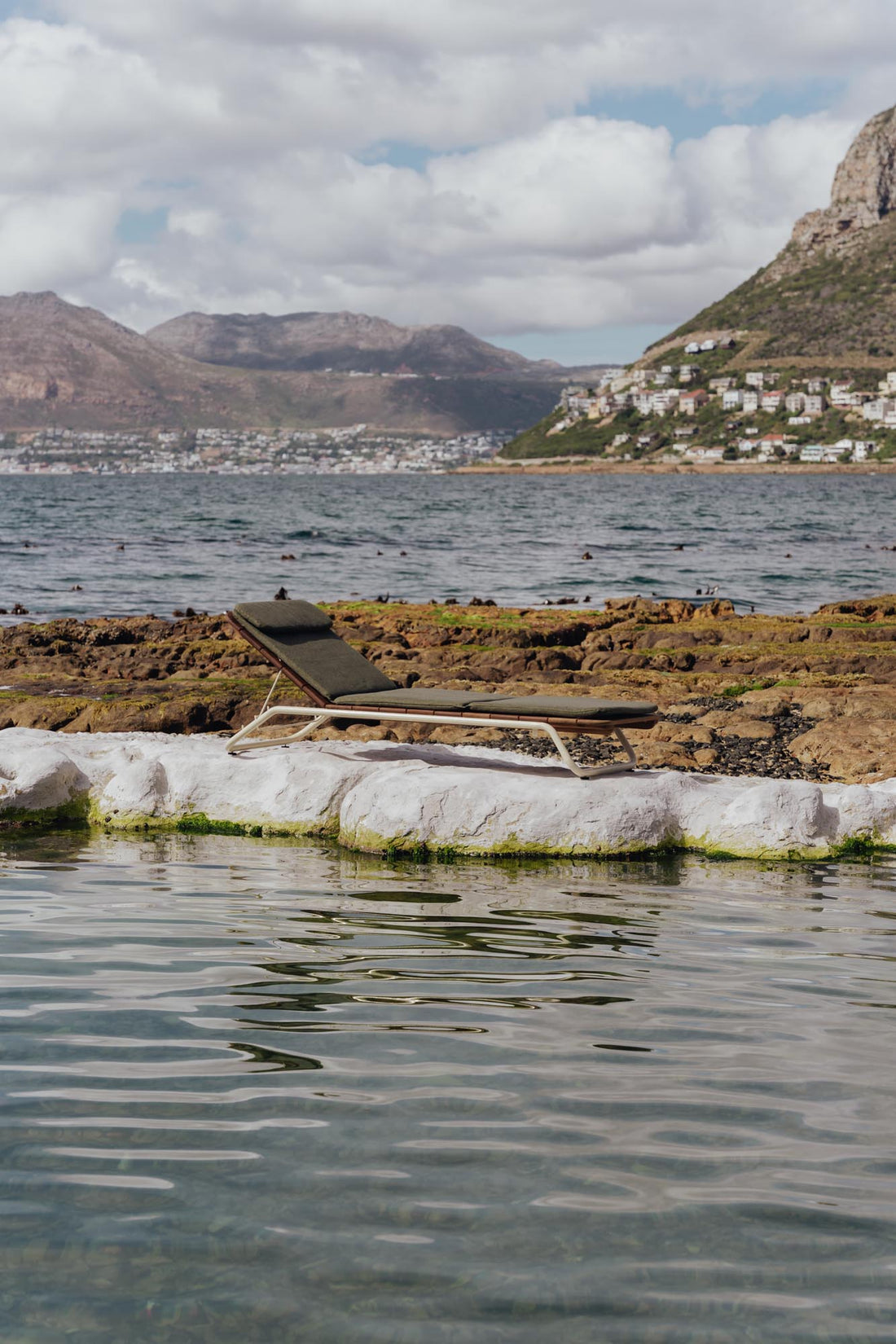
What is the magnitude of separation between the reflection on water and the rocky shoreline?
3836 millimetres

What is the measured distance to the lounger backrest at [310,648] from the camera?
8.84m

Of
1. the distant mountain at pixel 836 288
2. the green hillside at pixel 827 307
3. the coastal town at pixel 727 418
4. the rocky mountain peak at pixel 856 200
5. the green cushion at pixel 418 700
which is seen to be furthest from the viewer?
the rocky mountain peak at pixel 856 200

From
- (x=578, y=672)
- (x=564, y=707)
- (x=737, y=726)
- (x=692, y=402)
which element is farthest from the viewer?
(x=692, y=402)

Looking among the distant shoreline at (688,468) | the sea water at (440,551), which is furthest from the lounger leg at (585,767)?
the distant shoreline at (688,468)

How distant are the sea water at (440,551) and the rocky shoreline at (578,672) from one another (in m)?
6.07

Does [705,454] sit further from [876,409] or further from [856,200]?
[856,200]

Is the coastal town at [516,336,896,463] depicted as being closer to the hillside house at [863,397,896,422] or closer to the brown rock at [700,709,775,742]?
the hillside house at [863,397,896,422]

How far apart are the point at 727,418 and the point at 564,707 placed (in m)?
154

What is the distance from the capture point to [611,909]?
653 cm

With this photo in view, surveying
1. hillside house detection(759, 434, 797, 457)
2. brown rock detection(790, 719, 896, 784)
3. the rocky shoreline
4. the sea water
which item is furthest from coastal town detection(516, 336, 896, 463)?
brown rock detection(790, 719, 896, 784)

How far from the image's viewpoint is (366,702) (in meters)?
8.61

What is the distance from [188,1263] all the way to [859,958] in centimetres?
365

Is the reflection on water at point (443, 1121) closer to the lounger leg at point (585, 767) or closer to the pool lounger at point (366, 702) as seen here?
the lounger leg at point (585, 767)

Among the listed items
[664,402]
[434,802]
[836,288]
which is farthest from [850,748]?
[836,288]
